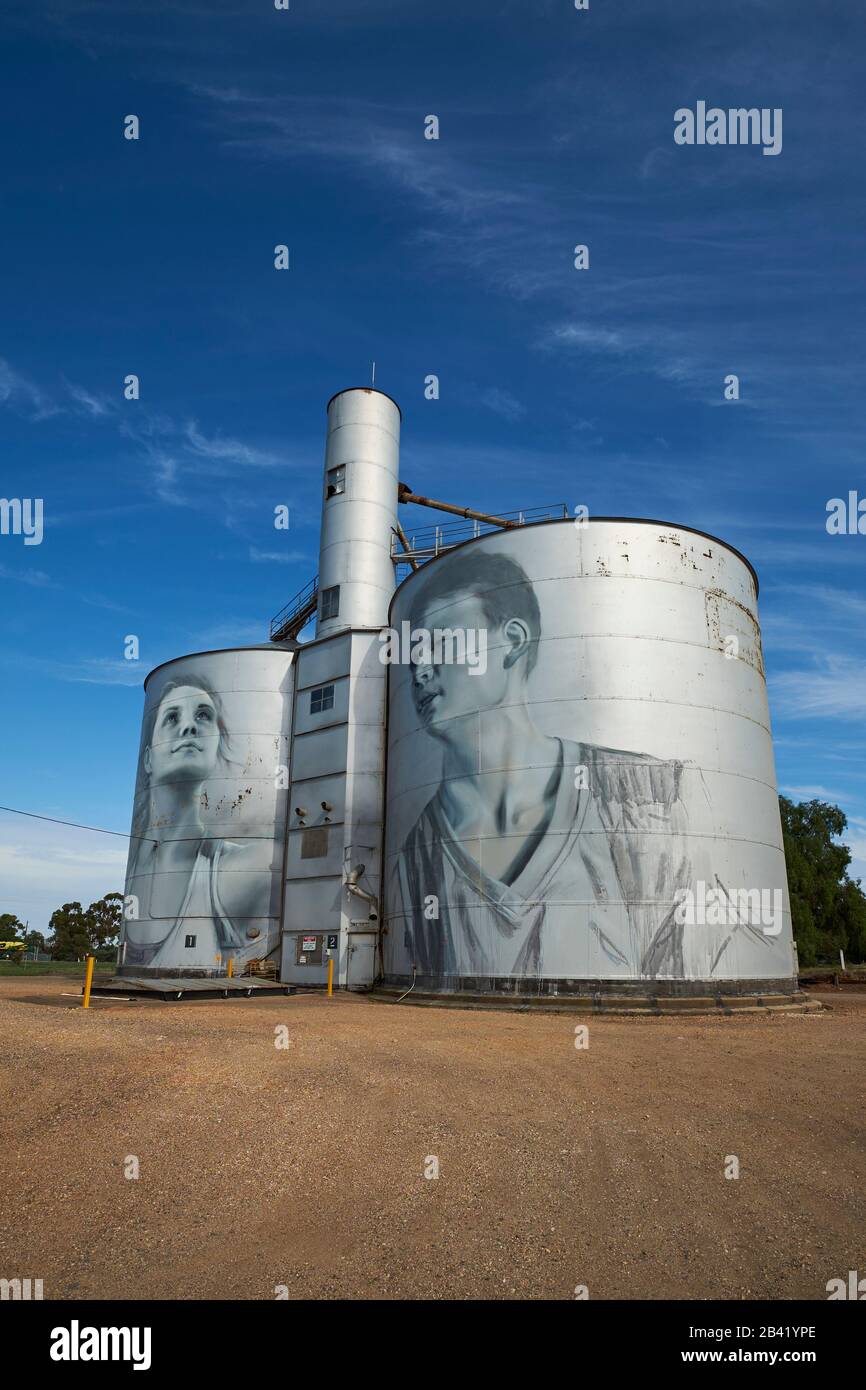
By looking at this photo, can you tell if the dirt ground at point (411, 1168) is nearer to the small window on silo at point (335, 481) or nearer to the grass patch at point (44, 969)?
the small window on silo at point (335, 481)

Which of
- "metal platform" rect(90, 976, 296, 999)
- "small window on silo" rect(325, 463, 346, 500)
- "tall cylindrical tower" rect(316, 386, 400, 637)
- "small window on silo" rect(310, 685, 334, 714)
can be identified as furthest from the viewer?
"small window on silo" rect(325, 463, 346, 500)

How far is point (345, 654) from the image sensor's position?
35.6 meters

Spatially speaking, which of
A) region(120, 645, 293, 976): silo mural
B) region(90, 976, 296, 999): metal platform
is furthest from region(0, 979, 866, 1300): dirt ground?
region(120, 645, 293, 976): silo mural

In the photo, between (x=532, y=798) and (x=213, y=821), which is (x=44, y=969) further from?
(x=532, y=798)

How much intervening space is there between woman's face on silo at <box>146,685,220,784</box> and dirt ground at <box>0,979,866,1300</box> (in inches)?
958

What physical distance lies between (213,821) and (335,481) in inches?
655

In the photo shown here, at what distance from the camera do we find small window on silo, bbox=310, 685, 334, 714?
35.9 metres

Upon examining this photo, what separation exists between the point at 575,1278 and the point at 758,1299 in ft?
4.34

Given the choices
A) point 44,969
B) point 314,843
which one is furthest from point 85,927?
point 314,843

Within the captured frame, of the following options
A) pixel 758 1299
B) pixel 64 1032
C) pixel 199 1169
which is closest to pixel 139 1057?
pixel 64 1032

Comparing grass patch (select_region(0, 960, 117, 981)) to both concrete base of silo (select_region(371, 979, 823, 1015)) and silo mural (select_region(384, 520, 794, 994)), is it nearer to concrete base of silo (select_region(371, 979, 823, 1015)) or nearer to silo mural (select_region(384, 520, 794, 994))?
silo mural (select_region(384, 520, 794, 994))

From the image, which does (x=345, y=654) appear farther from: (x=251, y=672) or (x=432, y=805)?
(x=432, y=805)

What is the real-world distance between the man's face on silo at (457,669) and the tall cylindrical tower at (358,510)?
8891 mm

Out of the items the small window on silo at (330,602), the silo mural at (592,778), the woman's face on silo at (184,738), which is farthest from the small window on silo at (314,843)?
the small window on silo at (330,602)
